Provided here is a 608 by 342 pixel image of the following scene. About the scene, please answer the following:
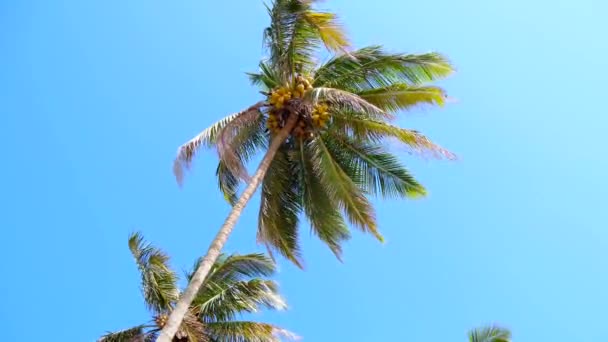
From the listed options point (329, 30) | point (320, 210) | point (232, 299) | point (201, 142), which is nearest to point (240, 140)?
point (201, 142)

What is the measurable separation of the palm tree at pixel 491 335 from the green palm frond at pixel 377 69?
582 centimetres

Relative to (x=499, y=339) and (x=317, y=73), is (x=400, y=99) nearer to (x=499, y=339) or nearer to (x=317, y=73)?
(x=317, y=73)

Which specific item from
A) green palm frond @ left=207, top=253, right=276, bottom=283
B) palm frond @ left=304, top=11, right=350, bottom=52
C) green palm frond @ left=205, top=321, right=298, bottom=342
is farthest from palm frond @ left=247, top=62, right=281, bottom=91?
green palm frond @ left=205, top=321, right=298, bottom=342

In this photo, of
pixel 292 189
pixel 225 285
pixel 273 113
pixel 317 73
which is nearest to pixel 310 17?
pixel 317 73

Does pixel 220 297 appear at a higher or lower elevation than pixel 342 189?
lower

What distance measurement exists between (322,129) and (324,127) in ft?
0.31

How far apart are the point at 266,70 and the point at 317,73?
49.7 inches

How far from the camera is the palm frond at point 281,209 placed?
549 inches

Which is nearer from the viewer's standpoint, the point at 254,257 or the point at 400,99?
the point at 400,99

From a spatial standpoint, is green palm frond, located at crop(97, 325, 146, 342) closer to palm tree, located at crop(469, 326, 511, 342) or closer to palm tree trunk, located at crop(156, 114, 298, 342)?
palm tree trunk, located at crop(156, 114, 298, 342)

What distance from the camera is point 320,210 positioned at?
560 inches

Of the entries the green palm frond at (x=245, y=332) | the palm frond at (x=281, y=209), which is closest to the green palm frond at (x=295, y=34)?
the palm frond at (x=281, y=209)

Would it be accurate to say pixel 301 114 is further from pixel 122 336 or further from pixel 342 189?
pixel 122 336

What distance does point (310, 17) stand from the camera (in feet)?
44.1
